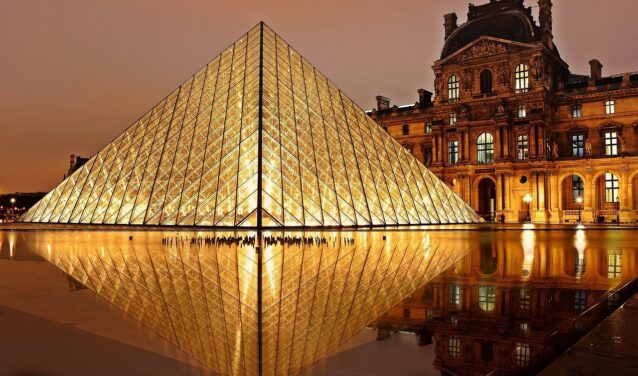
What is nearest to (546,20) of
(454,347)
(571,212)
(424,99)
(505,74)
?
(505,74)

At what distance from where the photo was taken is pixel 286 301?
669 cm

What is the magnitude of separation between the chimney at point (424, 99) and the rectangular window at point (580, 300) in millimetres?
50218

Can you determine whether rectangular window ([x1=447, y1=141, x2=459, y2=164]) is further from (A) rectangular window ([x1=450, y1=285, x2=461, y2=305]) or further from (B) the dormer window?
(A) rectangular window ([x1=450, y1=285, x2=461, y2=305])

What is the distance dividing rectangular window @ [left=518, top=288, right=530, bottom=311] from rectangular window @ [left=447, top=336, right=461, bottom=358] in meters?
1.76

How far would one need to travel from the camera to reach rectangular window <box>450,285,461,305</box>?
6.62m

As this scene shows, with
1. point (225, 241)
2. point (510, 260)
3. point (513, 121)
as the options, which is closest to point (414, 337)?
point (510, 260)

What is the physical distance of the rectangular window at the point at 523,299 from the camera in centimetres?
630

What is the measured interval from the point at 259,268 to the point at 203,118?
17.9 metres

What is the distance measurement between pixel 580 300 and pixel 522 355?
3.12 meters

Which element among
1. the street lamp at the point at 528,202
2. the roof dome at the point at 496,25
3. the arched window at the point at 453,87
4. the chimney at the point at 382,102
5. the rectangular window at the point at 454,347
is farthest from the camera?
the chimney at the point at 382,102

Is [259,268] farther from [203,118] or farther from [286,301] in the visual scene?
[203,118]

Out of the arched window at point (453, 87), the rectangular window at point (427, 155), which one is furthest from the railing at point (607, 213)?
the rectangular window at point (427, 155)

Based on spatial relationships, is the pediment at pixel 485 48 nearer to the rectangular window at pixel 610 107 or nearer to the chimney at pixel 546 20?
the chimney at pixel 546 20

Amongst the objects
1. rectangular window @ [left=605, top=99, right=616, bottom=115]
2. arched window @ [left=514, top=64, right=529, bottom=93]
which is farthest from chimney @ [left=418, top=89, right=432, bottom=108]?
rectangular window @ [left=605, top=99, right=616, bottom=115]
